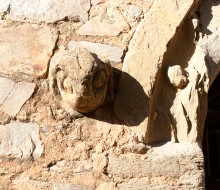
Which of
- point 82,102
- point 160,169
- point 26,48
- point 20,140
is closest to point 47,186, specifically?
point 20,140

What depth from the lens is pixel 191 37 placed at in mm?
2770

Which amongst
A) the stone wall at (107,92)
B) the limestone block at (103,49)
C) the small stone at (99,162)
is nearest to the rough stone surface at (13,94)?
the stone wall at (107,92)

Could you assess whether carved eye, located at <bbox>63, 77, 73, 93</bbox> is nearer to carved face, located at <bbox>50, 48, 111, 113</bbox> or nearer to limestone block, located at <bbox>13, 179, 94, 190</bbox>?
carved face, located at <bbox>50, 48, 111, 113</bbox>

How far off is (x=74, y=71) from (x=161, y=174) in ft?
1.90

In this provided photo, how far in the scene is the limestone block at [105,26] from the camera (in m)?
2.72

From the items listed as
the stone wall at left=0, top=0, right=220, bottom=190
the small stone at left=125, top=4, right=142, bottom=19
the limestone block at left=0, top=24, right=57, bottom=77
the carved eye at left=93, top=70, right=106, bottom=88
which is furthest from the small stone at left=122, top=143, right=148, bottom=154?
the small stone at left=125, top=4, right=142, bottom=19

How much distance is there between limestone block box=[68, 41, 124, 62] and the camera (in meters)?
2.67

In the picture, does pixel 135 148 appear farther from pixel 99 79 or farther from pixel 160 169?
pixel 99 79

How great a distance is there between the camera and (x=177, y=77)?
2.65 metres

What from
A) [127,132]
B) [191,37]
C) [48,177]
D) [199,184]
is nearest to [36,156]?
[48,177]

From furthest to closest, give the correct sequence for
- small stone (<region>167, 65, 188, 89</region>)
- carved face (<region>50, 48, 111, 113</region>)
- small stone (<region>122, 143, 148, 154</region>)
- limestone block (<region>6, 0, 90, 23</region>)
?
limestone block (<region>6, 0, 90, 23</region>), small stone (<region>167, 65, 188, 89</region>), small stone (<region>122, 143, 148, 154</region>), carved face (<region>50, 48, 111, 113</region>)

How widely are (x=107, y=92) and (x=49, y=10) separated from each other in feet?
1.69

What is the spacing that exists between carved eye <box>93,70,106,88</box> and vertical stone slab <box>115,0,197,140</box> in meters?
0.15

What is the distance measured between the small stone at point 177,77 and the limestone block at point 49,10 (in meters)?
0.48
